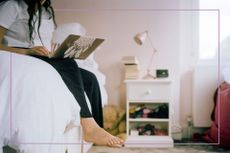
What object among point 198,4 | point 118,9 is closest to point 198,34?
point 198,4

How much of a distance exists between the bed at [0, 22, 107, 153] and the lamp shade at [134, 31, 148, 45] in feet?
0.91

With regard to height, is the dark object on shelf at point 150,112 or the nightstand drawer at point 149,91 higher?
the nightstand drawer at point 149,91

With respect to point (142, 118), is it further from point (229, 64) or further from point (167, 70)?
point (229, 64)

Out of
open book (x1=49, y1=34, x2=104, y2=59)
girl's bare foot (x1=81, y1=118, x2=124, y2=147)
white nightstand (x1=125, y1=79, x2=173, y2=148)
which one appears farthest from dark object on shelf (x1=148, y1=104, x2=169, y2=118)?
open book (x1=49, y1=34, x2=104, y2=59)

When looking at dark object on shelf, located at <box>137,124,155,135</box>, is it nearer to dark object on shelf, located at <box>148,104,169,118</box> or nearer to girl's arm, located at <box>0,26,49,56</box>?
dark object on shelf, located at <box>148,104,169,118</box>

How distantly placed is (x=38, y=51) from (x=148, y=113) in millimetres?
365

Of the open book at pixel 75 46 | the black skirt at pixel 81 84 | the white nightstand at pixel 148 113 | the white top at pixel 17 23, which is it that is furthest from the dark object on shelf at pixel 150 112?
the white top at pixel 17 23

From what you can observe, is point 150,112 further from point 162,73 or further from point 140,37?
point 140,37

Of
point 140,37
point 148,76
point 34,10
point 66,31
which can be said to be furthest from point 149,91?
point 34,10

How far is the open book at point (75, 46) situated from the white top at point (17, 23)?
0.19 ft

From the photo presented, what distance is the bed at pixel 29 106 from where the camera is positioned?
0.57 m

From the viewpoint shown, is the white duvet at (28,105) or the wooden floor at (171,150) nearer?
the white duvet at (28,105)

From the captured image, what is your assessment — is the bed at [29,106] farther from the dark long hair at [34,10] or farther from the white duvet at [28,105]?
the dark long hair at [34,10]

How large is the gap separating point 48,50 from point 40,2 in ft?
0.48
